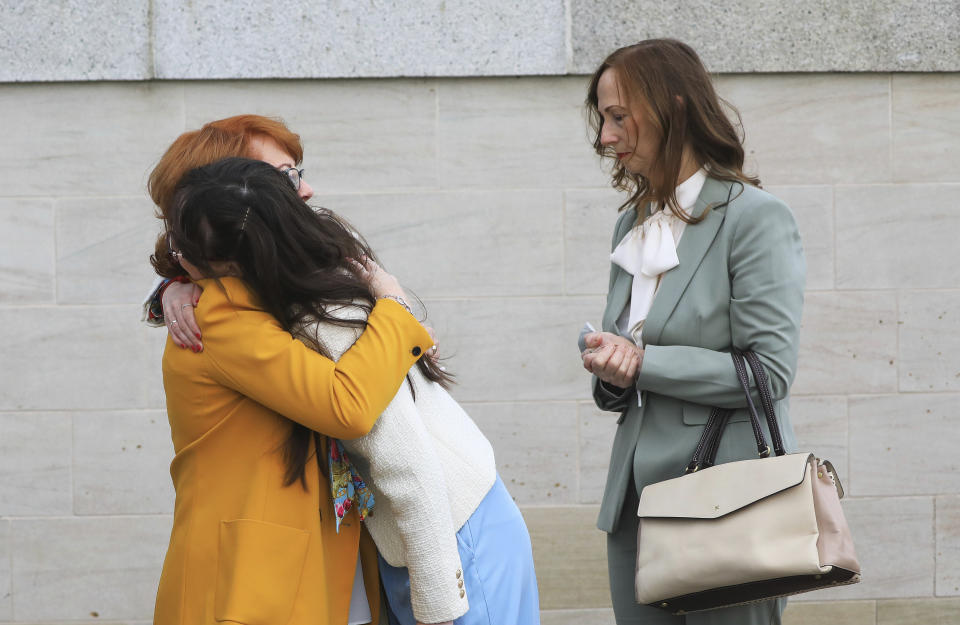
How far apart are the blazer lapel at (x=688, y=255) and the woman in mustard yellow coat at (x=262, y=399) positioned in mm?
628

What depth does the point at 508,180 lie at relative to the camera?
13.0 feet

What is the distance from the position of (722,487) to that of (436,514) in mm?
612

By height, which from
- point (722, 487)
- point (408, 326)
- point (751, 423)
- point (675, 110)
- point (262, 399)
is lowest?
point (722, 487)

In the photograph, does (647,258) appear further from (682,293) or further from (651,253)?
(682,293)

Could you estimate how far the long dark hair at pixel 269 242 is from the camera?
1.75m

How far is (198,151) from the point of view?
2.05 meters

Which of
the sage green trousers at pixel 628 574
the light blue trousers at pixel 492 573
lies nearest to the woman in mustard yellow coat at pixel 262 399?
the light blue trousers at pixel 492 573

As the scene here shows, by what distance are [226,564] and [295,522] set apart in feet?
0.47


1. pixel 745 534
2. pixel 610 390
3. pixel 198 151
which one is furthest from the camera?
pixel 610 390

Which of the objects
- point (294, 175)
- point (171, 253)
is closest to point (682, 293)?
point (294, 175)

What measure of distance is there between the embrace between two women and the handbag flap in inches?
5.5

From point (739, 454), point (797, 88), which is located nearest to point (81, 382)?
point (739, 454)

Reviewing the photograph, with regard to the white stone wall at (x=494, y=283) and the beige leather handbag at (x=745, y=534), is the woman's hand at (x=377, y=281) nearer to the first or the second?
the beige leather handbag at (x=745, y=534)

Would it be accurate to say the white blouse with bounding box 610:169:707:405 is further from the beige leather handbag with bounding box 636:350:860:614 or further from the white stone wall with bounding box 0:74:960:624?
the white stone wall with bounding box 0:74:960:624
